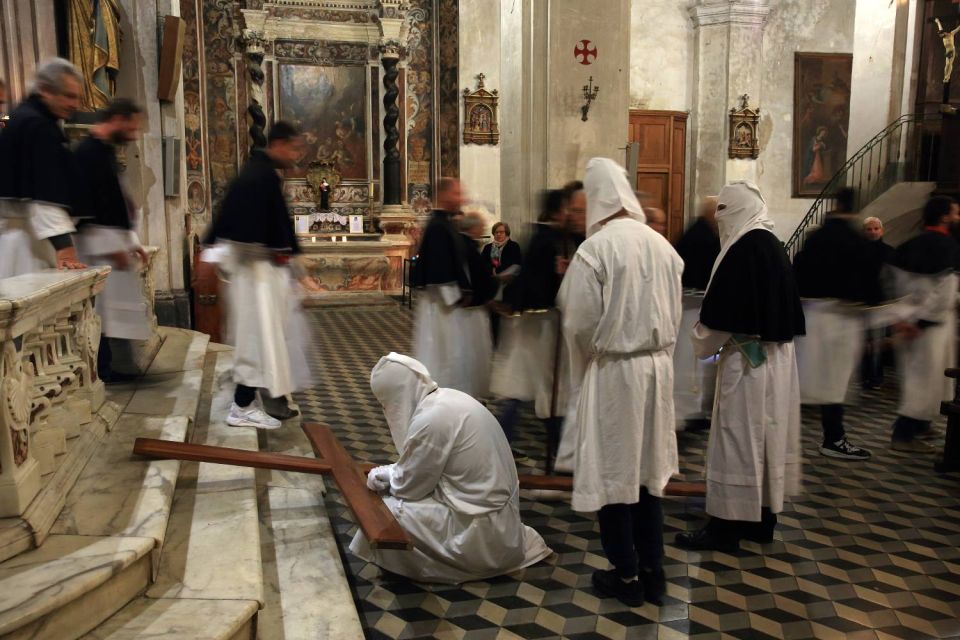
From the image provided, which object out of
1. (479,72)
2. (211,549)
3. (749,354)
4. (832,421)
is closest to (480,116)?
(479,72)

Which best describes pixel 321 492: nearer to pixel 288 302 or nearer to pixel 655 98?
pixel 288 302

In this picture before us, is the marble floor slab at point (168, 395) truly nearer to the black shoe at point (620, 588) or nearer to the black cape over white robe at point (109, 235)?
the black cape over white robe at point (109, 235)

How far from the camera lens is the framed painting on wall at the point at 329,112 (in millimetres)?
15211

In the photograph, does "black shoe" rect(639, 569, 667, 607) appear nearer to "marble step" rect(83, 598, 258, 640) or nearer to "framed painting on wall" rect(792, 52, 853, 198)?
"marble step" rect(83, 598, 258, 640)

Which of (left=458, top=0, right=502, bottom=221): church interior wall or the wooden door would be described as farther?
the wooden door

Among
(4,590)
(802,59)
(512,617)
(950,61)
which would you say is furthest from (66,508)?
(802,59)

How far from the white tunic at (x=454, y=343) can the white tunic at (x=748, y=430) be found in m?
1.82

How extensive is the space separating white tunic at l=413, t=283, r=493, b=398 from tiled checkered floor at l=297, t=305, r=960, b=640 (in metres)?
0.67

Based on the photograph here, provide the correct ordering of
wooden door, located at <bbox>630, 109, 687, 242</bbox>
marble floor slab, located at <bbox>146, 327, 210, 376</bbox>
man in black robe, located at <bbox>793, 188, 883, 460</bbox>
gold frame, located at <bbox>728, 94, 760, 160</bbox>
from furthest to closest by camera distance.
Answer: wooden door, located at <bbox>630, 109, 687, 242</bbox> → gold frame, located at <bbox>728, 94, 760, 160</bbox> → marble floor slab, located at <bbox>146, 327, 210, 376</bbox> → man in black robe, located at <bbox>793, 188, 883, 460</bbox>

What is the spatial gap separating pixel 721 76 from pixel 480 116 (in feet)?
16.0

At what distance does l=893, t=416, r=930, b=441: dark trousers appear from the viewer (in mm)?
5770

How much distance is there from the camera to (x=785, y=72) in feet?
53.4

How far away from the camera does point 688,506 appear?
4668 mm

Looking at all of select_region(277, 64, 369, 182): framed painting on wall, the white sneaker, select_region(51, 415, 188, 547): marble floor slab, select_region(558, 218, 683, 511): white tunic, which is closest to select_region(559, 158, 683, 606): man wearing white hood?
select_region(558, 218, 683, 511): white tunic
